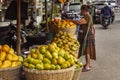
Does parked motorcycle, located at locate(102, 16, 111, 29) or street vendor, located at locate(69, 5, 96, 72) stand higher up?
Answer: street vendor, located at locate(69, 5, 96, 72)

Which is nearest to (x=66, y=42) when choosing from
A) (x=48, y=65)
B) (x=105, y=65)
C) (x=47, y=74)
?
(x=105, y=65)

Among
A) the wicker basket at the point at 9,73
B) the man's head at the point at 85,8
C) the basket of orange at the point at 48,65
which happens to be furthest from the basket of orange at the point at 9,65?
the man's head at the point at 85,8

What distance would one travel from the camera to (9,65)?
5.39m

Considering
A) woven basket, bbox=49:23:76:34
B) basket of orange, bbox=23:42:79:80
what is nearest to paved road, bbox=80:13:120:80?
woven basket, bbox=49:23:76:34

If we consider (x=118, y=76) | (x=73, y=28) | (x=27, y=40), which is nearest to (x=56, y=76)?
(x=118, y=76)

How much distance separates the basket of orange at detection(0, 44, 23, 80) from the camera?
205 inches

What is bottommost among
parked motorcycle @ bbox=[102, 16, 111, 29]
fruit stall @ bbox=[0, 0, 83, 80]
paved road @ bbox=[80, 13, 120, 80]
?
parked motorcycle @ bbox=[102, 16, 111, 29]

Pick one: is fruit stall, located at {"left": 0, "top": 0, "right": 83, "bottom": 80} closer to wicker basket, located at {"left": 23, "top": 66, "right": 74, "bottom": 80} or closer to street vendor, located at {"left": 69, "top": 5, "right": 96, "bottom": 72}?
wicker basket, located at {"left": 23, "top": 66, "right": 74, "bottom": 80}

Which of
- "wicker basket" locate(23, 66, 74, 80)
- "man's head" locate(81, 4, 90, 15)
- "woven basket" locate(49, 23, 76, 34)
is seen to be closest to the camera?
"wicker basket" locate(23, 66, 74, 80)

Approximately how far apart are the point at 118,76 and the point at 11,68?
441 cm

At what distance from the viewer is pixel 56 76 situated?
16.9 feet

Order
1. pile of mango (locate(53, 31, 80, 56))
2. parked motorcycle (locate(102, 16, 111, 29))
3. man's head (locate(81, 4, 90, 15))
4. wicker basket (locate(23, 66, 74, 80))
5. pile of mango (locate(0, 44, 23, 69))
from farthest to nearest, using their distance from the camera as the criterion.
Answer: parked motorcycle (locate(102, 16, 111, 29))
man's head (locate(81, 4, 90, 15))
pile of mango (locate(53, 31, 80, 56))
pile of mango (locate(0, 44, 23, 69))
wicker basket (locate(23, 66, 74, 80))

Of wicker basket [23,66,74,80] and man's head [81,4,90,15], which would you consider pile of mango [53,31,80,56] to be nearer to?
man's head [81,4,90,15]

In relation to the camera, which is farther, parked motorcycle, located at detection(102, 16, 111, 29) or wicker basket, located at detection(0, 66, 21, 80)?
parked motorcycle, located at detection(102, 16, 111, 29)
